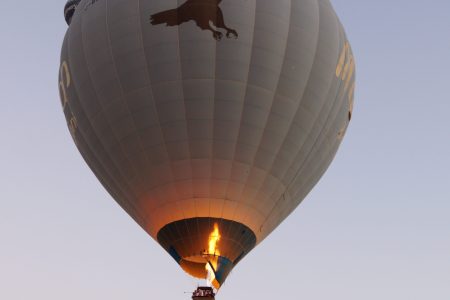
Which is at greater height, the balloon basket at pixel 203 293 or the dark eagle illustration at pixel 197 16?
the dark eagle illustration at pixel 197 16

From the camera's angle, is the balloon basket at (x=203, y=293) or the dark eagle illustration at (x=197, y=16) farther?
the balloon basket at (x=203, y=293)

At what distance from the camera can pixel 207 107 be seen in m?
18.6

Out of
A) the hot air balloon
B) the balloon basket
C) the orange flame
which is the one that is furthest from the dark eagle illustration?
the balloon basket

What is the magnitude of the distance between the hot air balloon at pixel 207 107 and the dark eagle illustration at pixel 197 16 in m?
0.02

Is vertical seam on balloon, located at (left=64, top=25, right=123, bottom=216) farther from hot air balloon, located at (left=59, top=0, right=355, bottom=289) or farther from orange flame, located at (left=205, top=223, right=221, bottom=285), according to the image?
orange flame, located at (left=205, top=223, right=221, bottom=285)

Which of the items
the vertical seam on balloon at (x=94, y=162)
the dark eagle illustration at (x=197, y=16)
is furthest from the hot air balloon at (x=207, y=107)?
the vertical seam on balloon at (x=94, y=162)

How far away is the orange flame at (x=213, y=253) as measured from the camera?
19.1 meters

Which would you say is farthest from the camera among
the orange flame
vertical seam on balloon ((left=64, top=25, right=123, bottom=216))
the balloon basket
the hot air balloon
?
vertical seam on balloon ((left=64, top=25, right=123, bottom=216))

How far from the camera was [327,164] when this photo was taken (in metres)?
21.2

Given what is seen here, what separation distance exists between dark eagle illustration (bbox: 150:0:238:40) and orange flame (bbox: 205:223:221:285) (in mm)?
4177

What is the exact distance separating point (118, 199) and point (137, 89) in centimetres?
299

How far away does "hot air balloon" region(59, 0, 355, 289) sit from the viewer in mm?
18641

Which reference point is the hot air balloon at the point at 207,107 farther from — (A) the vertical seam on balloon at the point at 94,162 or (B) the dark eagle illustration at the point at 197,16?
(A) the vertical seam on balloon at the point at 94,162

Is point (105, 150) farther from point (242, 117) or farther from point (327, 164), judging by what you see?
point (327, 164)
